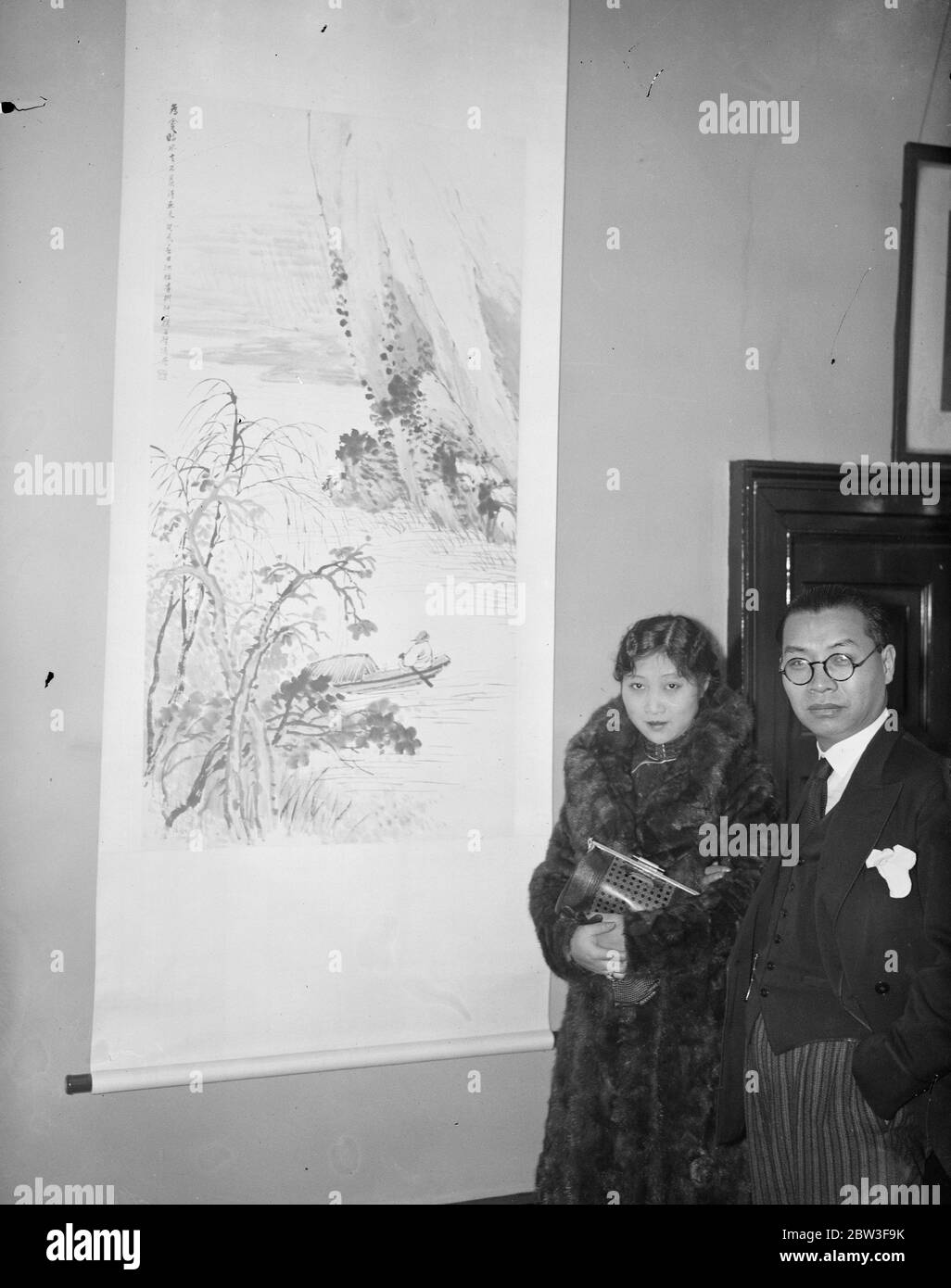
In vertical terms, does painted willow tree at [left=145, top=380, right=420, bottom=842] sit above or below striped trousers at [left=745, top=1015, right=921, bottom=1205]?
above

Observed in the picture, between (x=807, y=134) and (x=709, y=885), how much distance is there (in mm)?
1772

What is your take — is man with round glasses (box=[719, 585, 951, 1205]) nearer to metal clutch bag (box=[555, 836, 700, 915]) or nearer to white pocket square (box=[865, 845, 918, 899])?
white pocket square (box=[865, 845, 918, 899])

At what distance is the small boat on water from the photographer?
2305 mm

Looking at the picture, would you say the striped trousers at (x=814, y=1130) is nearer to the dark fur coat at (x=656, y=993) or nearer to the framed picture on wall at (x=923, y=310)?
the dark fur coat at (x=656, y=993)

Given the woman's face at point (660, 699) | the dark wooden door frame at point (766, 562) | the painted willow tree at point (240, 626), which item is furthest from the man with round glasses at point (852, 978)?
the painted willow tree at point (240, 626)

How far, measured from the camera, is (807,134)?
2.55m

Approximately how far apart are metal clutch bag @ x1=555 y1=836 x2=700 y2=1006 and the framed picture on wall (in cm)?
120

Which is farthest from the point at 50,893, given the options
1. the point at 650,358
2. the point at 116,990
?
the point at 650,358

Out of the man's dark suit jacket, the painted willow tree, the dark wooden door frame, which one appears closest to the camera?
the man's dark suit jacket

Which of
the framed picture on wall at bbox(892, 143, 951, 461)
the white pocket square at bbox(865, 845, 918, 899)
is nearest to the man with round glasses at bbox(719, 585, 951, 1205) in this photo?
the white pocket square at bbox(865, 845, 918, 899)

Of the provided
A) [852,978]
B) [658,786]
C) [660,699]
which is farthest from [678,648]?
[852,978]

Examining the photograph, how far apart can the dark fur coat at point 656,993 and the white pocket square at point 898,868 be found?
0.82 ft

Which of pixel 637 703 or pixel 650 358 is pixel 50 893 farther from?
pixel 650 358

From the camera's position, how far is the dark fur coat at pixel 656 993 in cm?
220
